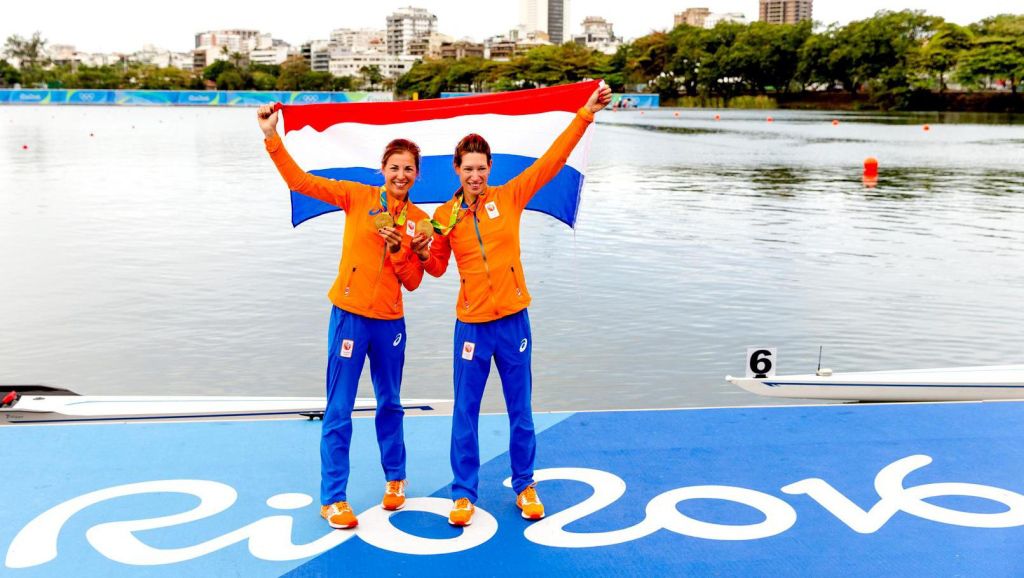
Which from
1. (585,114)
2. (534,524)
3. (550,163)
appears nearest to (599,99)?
(585,114)

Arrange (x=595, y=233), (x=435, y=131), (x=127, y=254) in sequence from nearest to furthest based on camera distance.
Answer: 1. (x=435, y=131)
2. (x=127, y=254)
3. (x=595, y=233)

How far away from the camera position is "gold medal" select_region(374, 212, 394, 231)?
4.36 m

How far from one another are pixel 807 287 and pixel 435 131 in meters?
8.41

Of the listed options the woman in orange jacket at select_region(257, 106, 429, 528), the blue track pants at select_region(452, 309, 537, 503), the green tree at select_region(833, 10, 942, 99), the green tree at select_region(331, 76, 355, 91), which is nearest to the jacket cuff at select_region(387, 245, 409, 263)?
the woman in orange jacket at select_region(257, 106, 429, 528)

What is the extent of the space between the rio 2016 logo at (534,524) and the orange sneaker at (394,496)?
5 cm

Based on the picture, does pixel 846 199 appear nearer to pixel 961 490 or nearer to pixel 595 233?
pixel 595 233

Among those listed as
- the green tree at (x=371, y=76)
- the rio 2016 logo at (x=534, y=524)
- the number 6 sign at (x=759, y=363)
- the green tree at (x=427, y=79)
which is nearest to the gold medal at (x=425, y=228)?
the rio 2016 logo at (x=534, y=524)

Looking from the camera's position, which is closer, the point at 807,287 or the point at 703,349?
the point at 703,349

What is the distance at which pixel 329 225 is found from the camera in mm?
17609

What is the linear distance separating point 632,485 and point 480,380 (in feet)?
3.31

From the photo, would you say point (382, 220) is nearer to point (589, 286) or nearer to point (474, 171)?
point (474, 171)

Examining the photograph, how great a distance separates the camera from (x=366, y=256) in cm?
451

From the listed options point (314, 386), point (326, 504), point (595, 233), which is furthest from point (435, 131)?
point (595, 233)

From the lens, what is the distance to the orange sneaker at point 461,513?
4488 millimetres
